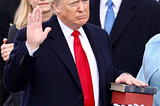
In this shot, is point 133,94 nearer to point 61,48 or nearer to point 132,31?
point 61,48

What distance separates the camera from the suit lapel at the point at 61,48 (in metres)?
3.29

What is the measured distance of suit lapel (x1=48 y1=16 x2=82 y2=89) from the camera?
10.8 ft

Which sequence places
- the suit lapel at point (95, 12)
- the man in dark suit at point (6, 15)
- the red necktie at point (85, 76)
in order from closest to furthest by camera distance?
the red necktie at point (85, 76)
the suit lapel at point (95, 12)
the man in dark suit at point (6, 15)

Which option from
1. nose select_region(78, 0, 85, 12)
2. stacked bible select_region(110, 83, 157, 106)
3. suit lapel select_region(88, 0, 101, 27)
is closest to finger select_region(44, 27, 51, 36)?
nose select_region(78, 0, 85, 12)

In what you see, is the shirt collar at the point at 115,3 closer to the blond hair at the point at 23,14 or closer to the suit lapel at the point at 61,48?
Result: the blond hair at the point at 23,14

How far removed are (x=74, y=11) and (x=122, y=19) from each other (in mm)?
1202

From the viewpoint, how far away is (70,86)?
3291 mm

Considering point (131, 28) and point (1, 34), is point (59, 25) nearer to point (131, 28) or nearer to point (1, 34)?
point (131, 28)

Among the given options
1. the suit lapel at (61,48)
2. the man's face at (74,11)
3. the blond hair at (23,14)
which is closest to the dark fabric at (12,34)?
the blond hair at (23,14)

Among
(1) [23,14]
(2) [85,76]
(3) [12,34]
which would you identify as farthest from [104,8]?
(2) [85,76]

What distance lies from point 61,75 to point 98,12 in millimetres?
1437

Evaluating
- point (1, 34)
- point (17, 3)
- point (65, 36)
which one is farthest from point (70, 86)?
point (17, 3)

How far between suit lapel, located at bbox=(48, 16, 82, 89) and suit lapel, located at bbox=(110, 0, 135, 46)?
3.40 ft

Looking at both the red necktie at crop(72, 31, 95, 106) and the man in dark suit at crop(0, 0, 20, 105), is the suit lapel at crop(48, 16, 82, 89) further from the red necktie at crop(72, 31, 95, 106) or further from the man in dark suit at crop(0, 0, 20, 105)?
the man in dark suit at crop(0, 0, 20, 105)
